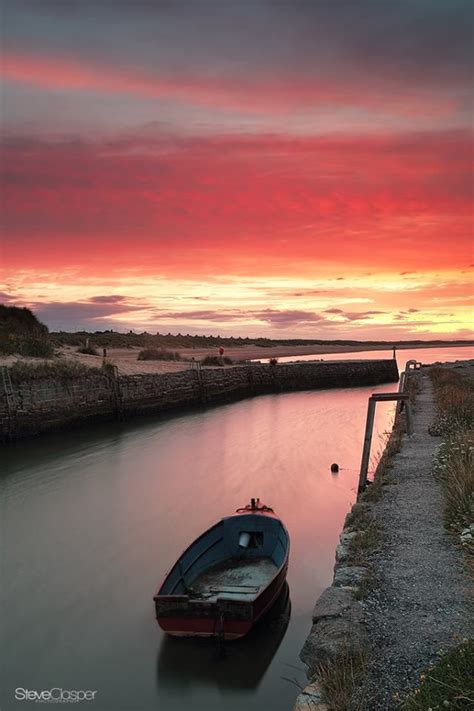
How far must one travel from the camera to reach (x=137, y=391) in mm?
31141

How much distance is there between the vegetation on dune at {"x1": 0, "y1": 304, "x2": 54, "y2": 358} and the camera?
1197 inches

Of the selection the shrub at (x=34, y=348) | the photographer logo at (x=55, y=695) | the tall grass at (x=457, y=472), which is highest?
the shrub at (x=34, y=348)

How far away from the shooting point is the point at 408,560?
7602 millimetres

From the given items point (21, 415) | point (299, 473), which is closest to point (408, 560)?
point (299, 473)

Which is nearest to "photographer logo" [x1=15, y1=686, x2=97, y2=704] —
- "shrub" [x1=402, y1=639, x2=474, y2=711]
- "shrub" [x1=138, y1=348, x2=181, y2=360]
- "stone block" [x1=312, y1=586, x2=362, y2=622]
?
"stone block" [x1=312, y1=586, x2=362, y2=622]

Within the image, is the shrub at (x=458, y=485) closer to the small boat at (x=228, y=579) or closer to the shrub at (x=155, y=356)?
the small boat at (x=228, y=579)

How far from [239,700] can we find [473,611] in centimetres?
307

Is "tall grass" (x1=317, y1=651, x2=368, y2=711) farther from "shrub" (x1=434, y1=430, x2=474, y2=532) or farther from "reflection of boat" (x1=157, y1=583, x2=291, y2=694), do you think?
"shrub" (x1=434, y1=430, x2=474, y2=532)

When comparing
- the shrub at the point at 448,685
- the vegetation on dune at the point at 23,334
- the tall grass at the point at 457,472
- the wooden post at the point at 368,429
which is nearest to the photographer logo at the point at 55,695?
the shrub at the point at 448,685

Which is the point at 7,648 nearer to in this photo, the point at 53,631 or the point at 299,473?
the point at 53,631

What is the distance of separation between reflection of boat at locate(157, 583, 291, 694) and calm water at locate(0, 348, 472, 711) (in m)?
0.02

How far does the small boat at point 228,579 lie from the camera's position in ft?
25.2

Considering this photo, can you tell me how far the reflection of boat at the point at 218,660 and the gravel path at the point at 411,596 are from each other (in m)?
2.05

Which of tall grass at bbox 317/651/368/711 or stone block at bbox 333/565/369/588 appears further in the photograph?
stone block at bbox 333/565/369/588
